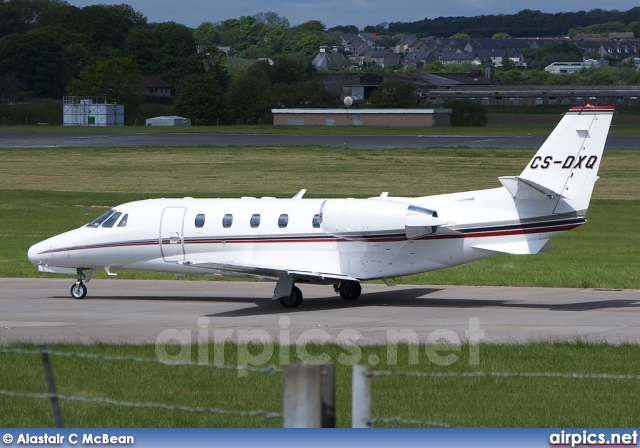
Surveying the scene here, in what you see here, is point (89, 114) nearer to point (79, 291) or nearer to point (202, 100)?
point (202, 100)

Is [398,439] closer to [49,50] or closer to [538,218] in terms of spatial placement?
[538,218]

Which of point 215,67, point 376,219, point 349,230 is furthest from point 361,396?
point 215,67

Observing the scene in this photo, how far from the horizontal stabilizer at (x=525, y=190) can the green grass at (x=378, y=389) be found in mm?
5315

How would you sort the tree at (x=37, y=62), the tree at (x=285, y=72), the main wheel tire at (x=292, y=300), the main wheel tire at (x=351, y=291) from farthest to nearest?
the tree at (x=285, y=72)
the tree at (x=37, y=62)
the main wheel tire at (x=351, y=291)
the main wheel tire at (x=292, y=300)

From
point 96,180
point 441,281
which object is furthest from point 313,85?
point 441,281

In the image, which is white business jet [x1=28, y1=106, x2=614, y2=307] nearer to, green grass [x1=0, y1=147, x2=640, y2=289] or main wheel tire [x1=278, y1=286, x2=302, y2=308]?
main wheel tire [x1=278, y1=286, x2=302, y2=308]

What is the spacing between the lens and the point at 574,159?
78.4 feet

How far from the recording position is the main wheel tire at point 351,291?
26281mm

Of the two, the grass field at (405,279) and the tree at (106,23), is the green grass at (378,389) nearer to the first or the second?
the grass field at (405,279)

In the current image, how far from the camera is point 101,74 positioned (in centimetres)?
14925

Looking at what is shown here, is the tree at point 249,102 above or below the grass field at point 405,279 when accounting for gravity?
below

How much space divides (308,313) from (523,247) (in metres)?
4.88

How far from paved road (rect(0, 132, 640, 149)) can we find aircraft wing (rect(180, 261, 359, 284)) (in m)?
63.5

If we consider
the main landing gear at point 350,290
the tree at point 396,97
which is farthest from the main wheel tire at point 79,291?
the tree at point 396,97
